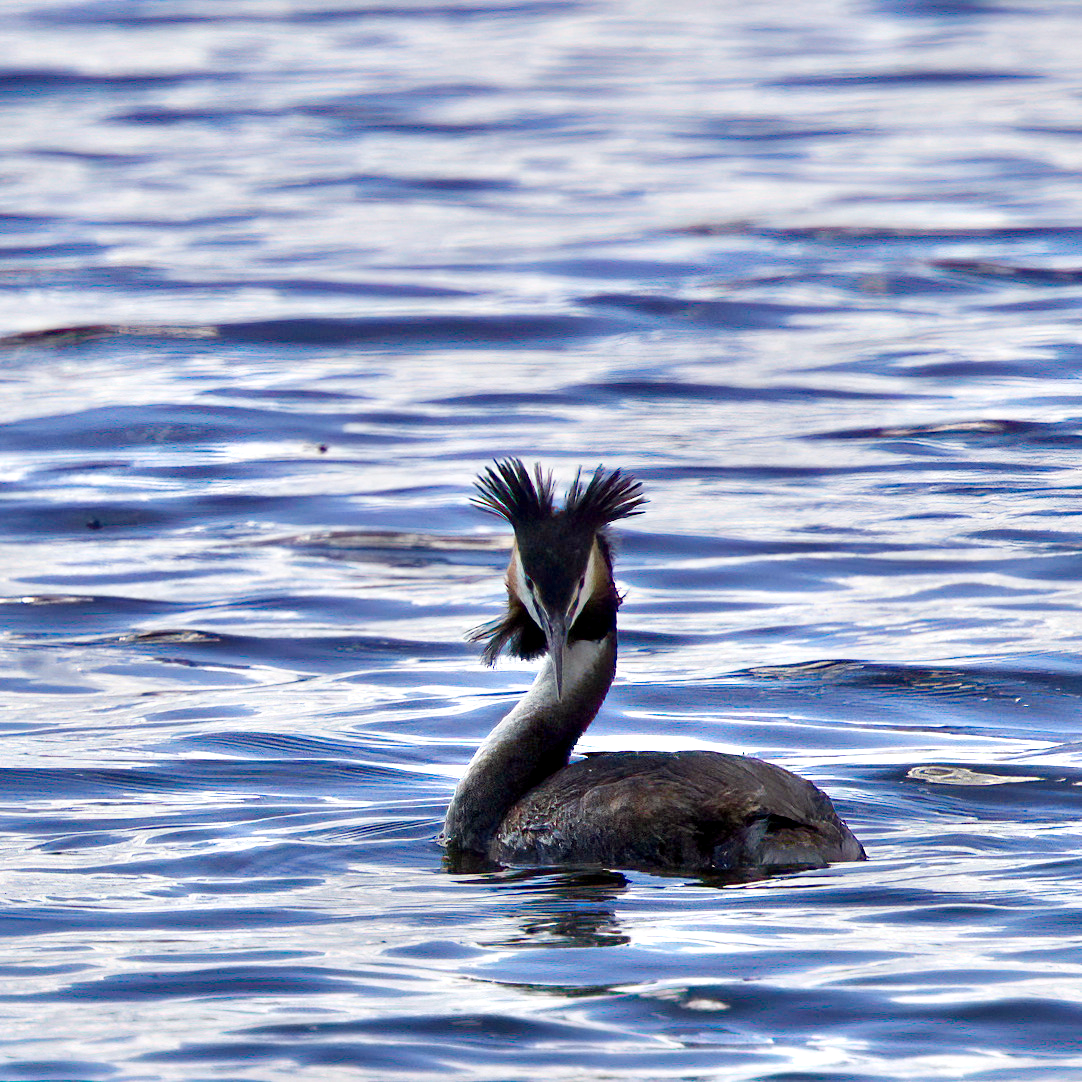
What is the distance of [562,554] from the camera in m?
Answer: 8.01

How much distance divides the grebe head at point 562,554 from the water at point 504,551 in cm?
89

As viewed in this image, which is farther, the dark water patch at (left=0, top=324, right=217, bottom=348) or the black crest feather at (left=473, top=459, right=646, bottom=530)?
the dark water patch at (left=0, top=324, right=217, bottom=348)

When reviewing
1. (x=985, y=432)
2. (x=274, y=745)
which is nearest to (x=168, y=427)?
(x=985, y=432)

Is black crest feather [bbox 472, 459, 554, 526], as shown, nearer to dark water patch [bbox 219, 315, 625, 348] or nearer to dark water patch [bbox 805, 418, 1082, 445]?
dark water patch [bbox 805, 418, 1082, 445]

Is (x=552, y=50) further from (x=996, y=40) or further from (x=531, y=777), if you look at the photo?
(x=531, y=777)

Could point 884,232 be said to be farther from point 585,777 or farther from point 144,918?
point 144,918

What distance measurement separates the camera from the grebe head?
801 centimetres

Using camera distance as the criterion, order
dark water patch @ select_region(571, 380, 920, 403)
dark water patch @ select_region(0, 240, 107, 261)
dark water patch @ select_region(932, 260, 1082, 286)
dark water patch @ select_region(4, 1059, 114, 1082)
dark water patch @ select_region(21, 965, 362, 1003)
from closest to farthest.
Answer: dark water patch @ select_region(4, 1059, 114, 1082) < dark water patch @ select_region(21, 965, 362, 1003) < dark water patch @ select_region(571, 380, 920, 403) < dark water patch @ select_region(932, 260, 1082, 286) < dark water patch @ select_region(0, 240, 107, 261)

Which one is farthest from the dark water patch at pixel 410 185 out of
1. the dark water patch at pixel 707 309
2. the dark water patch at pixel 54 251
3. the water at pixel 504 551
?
the dark water patch at pixel 707 309

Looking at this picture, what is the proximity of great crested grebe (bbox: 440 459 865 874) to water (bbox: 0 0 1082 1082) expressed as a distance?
0.14 metres

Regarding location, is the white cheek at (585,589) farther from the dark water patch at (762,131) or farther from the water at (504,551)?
the dark water patch at (762,131)

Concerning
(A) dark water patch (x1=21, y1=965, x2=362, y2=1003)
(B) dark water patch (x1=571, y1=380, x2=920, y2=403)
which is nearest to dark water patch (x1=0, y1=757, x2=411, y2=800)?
(A) dark water patch (x1=21, y1=965, x2=362, y2=1003)

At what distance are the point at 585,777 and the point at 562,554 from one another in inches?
28.7

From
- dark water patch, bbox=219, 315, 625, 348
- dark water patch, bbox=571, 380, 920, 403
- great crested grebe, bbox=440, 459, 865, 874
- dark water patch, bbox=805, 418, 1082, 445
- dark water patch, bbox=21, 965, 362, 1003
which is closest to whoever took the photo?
dark water patch, bbox=21, 965, 362, 1003
